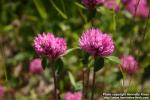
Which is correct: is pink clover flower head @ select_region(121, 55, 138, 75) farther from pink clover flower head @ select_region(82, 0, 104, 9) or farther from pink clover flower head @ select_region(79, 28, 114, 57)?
pink clover flower head @ select_region(79, 28, 114, 57)

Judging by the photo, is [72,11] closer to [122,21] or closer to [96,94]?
[122,21]

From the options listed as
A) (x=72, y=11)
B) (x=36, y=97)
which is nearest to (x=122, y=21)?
(x=72, y=11)

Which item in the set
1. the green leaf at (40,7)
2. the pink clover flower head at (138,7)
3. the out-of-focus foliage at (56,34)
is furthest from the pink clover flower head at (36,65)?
the pink clover flower head at (138,7)

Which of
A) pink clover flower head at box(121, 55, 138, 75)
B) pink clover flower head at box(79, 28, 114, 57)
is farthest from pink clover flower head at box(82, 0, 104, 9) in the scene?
pink clover flower head at box(121, 55, 138, 75)

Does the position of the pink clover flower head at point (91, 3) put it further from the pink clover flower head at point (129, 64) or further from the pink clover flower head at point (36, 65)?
the pink clover flower head at point (36, 65)

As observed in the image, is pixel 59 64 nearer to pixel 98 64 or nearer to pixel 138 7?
pixel 98 64

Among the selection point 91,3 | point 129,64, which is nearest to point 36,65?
point 129,64
